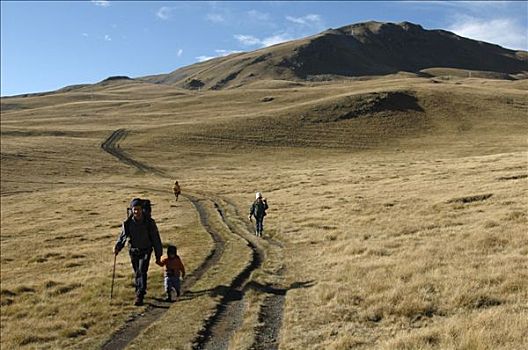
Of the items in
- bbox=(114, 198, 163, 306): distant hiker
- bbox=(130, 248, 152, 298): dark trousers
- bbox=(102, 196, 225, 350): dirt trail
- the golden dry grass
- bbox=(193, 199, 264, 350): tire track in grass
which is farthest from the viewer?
bbox=(130, 248, 152, 298): dark trousers

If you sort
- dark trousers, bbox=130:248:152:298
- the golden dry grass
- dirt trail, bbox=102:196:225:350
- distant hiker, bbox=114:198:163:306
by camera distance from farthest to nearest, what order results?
dark trousers, bbox=130:248:152:298 < distant hiker, bbox=114:198:163:306 < dirt trail, bbox=102:196:225:350 < the golden dry grass

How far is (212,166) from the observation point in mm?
82375

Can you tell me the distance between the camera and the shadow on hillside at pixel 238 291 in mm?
15445

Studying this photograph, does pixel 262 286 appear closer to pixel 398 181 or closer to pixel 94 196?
pixel 398 181

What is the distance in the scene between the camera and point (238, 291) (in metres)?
15.9

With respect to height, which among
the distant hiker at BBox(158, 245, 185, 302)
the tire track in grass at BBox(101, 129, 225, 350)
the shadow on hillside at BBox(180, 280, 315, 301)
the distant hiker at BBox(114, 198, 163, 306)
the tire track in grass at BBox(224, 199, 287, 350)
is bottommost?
the tire track in grass at BBox(101, 129, 225, 350)

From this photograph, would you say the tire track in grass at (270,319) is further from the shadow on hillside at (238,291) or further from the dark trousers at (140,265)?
the dark trousers at (140,265)

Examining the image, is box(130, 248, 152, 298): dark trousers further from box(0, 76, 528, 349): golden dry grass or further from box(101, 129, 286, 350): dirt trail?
box(0, 76, 528, 349): golden dry grass

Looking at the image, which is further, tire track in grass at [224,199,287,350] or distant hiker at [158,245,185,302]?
distant hiker at [158,245,185,302]

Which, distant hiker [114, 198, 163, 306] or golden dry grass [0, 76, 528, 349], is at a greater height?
distant hiker [114, 198, 163, 306]

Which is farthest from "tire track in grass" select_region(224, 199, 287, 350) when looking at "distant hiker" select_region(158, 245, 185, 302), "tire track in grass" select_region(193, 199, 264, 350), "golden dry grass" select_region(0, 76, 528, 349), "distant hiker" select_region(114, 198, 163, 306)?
"distant hiker" select_region(114, 198, 163, 306)

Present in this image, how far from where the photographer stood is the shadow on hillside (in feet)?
50.7

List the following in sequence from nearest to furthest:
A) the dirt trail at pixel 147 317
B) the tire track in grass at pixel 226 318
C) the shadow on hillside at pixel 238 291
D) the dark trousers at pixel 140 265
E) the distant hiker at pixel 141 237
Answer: the tire track in grass at pixel 226 318
the dirt trail at pixel 147 317
the distant hiker at pixel 141 237
the dark trousers at pixel 140 265
the shadow on hillside at pixel 238 291

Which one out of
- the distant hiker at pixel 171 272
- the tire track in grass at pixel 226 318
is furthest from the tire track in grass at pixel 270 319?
the distant hiker at pixel 171 272
